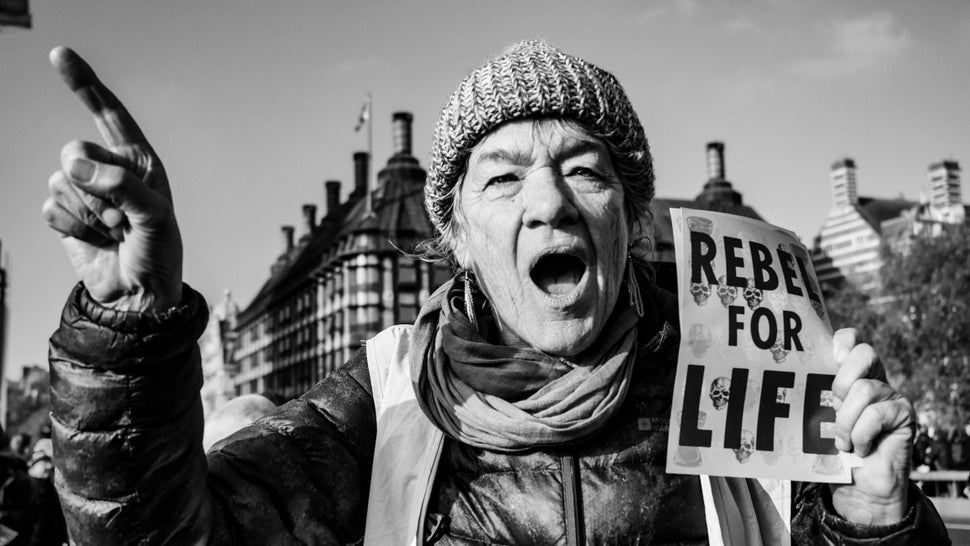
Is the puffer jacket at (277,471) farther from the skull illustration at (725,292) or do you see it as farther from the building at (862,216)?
the building at (862,216)

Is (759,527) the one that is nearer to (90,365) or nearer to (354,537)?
(354,537)

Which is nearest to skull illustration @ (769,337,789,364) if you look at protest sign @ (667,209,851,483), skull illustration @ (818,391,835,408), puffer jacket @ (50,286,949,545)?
protest sign @ (667,209,851,483)

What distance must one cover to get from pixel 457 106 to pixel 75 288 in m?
0.99

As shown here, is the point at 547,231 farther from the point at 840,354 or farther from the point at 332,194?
the point at 332,194

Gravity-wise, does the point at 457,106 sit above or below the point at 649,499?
above

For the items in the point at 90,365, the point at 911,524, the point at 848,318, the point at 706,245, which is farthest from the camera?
the point at 848,318

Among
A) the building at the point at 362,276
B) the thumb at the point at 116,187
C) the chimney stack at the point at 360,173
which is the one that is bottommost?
the thumb at the point at 116,187

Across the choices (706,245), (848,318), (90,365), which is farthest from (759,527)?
(848,318)

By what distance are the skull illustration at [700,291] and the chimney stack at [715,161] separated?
197 feet

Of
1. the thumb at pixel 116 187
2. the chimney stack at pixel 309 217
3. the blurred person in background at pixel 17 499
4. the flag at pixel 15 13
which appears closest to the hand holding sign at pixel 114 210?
the thumb at pixel 116 187

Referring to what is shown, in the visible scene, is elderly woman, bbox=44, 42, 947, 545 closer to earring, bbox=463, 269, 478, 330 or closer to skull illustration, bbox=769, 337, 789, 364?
earring, bbox=463, 269, 478, 330

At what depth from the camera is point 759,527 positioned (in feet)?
6.89

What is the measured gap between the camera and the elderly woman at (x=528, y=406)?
6.21 feet

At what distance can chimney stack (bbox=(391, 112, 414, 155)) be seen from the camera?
47.1m
